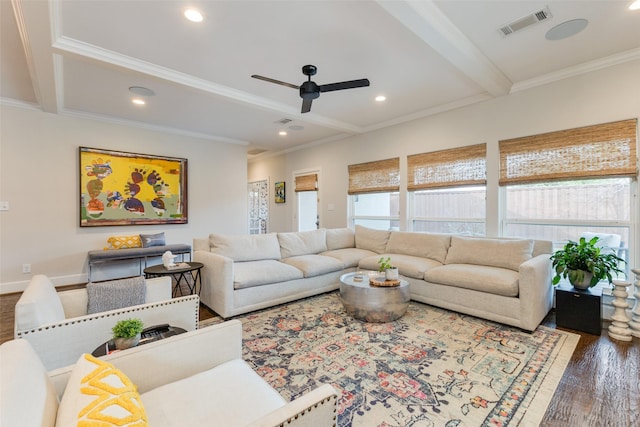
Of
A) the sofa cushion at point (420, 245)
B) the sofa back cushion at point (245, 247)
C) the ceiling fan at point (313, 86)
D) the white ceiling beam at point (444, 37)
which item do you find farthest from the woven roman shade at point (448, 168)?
the sofa back cushion at point (245, 247)

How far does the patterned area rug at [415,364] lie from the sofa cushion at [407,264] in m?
0.51

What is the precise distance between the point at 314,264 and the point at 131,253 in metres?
2.96

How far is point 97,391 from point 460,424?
1.75 meters

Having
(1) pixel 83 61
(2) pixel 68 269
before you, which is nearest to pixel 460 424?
(1) pixel 83 61

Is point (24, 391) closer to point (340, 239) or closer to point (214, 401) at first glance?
point (214, 401)

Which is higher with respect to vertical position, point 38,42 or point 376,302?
point 38,42

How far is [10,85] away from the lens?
365 cm

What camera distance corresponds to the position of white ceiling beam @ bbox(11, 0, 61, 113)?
84.3 inches

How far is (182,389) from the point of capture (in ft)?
4.00

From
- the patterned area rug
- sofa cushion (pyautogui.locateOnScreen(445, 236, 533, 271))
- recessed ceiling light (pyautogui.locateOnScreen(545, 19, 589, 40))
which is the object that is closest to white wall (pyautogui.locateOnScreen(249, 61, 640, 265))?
sofa cushion (pyautogui.locateOnScreen(445, 236, 533, 271))

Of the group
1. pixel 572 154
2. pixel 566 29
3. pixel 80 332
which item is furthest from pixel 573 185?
pixel 80 332

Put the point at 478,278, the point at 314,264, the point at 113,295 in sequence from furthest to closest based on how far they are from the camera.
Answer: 1. the point at 314,264
2. the point at 478,278
3. the point at 113,295

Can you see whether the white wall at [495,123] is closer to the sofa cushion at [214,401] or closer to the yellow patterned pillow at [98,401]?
the sofa cushion at [214,401]

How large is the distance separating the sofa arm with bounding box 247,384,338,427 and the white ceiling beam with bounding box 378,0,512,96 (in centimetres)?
237
